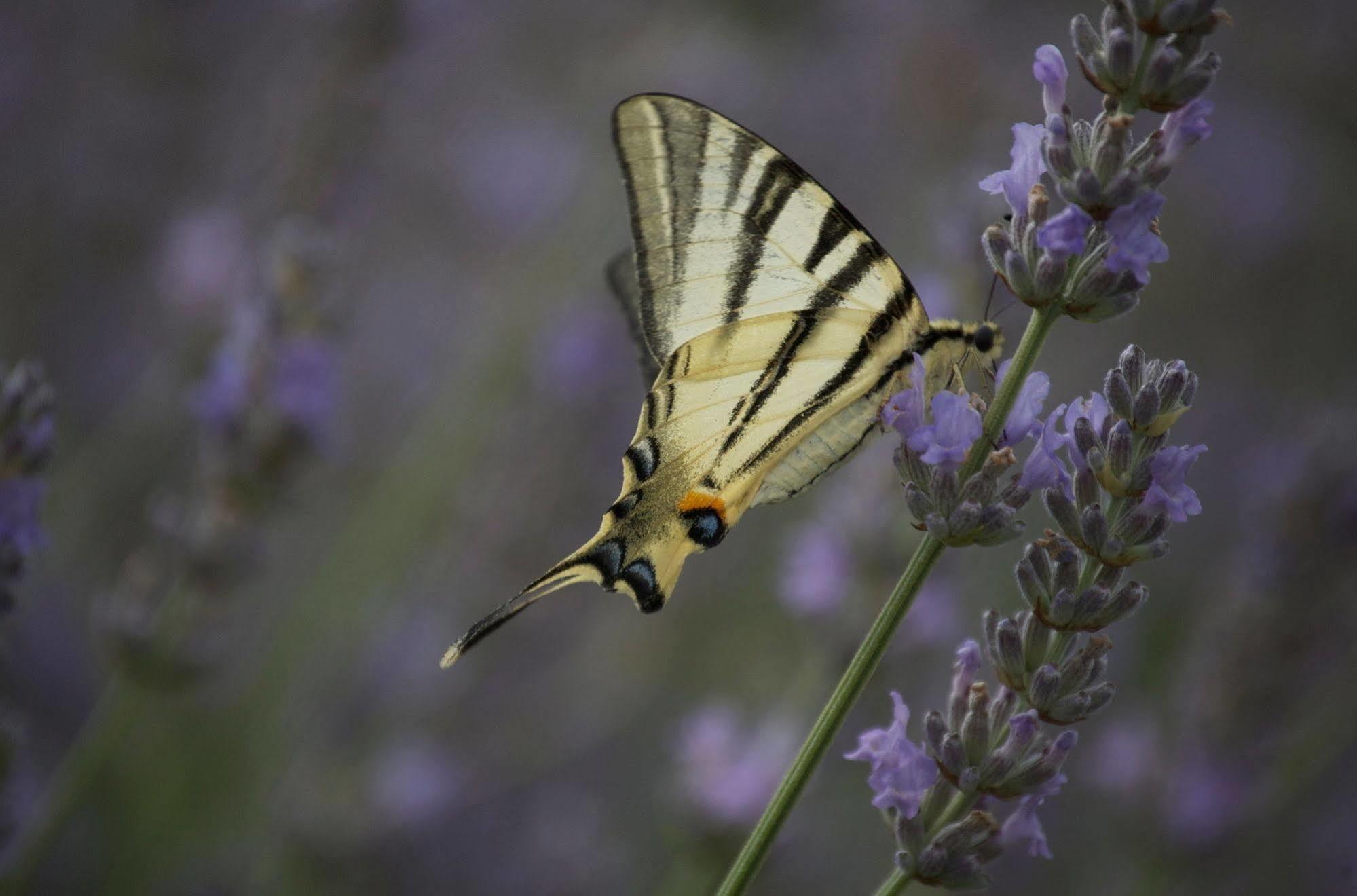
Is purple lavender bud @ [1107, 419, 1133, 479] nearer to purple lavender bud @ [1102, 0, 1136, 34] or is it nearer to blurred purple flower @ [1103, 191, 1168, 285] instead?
blurred purple flower @ [1103, 191, 1168, 285]

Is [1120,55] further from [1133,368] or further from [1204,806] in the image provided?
[1204,806]

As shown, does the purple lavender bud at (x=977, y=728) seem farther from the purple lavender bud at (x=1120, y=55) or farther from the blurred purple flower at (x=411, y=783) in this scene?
the blurred purple flower at (x=411, y=783)

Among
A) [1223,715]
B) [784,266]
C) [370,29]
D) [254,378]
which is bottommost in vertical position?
[1223,715]

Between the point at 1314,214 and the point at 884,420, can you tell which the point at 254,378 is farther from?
the point at 1314,214

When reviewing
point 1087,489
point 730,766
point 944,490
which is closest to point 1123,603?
point 1087,489

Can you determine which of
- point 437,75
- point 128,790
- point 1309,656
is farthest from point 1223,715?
point 437,75
